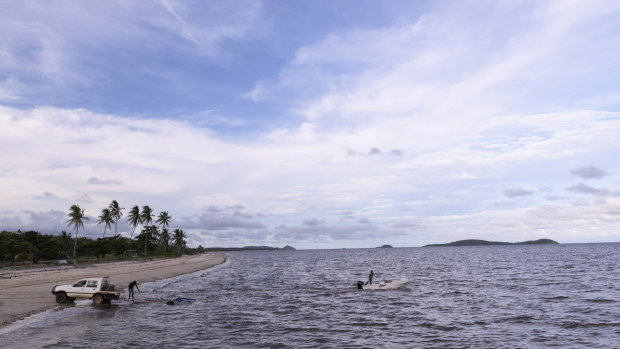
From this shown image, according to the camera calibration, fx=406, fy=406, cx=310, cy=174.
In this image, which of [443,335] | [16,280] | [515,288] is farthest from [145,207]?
[443,335]

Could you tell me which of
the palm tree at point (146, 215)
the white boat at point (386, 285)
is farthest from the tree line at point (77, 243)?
the white boat at point (386, 285)

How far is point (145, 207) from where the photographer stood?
159 meters

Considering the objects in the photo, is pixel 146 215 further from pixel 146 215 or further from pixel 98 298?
pixel 98 298

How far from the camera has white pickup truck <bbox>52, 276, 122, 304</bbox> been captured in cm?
3800

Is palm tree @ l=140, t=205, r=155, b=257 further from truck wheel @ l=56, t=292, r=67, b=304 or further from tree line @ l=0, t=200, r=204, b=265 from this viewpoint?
truck wheel @ l=56, t=292, r=67, b=304

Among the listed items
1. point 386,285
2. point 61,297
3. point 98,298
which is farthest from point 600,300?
point 61,297

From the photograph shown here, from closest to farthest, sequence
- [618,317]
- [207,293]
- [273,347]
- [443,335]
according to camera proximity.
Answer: [273,347] < [443,335] < [618,317] < [207,293]

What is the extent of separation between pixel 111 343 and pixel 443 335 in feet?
69.4

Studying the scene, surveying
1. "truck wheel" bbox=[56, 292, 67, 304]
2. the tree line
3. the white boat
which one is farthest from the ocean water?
the tree line

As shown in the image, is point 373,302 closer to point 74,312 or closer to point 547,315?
point 547,315

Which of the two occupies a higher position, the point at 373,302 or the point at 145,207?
the point at 145,207

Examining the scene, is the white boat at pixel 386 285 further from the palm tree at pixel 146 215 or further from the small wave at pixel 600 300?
the palm tree at pixel 146 215

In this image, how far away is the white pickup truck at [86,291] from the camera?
38.0 m

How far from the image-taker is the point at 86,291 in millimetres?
38312
